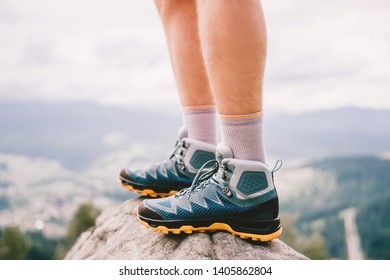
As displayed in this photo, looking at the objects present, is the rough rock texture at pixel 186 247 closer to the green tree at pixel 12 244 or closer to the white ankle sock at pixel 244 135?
the white ankle sock at pixel 244 135

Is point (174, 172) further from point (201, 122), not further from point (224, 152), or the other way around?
point (224, 152)

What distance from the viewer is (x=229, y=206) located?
2.42 meters

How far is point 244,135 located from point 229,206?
491 millimetres

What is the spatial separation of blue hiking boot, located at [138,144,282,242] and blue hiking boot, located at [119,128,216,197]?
430 mm

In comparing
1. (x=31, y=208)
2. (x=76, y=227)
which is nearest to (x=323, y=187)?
(x=31, y=208)

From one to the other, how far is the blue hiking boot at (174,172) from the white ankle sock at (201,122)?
9 cm

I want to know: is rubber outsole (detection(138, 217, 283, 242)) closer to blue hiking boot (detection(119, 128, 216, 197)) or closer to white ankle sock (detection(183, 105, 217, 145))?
blue hiking boot (detection(119, 128, 216, 197))

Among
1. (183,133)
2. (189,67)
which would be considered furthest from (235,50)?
(183,133)

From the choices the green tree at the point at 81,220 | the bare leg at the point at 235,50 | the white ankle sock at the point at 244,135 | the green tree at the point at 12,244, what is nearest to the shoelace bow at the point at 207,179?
the white ankle sock at the point at 244,135

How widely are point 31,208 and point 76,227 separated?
10264 centimetres

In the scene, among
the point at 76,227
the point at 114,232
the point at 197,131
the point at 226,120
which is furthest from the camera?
the point at 76,227

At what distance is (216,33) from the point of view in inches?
83.9

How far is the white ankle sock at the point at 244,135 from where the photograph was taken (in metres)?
2.29
